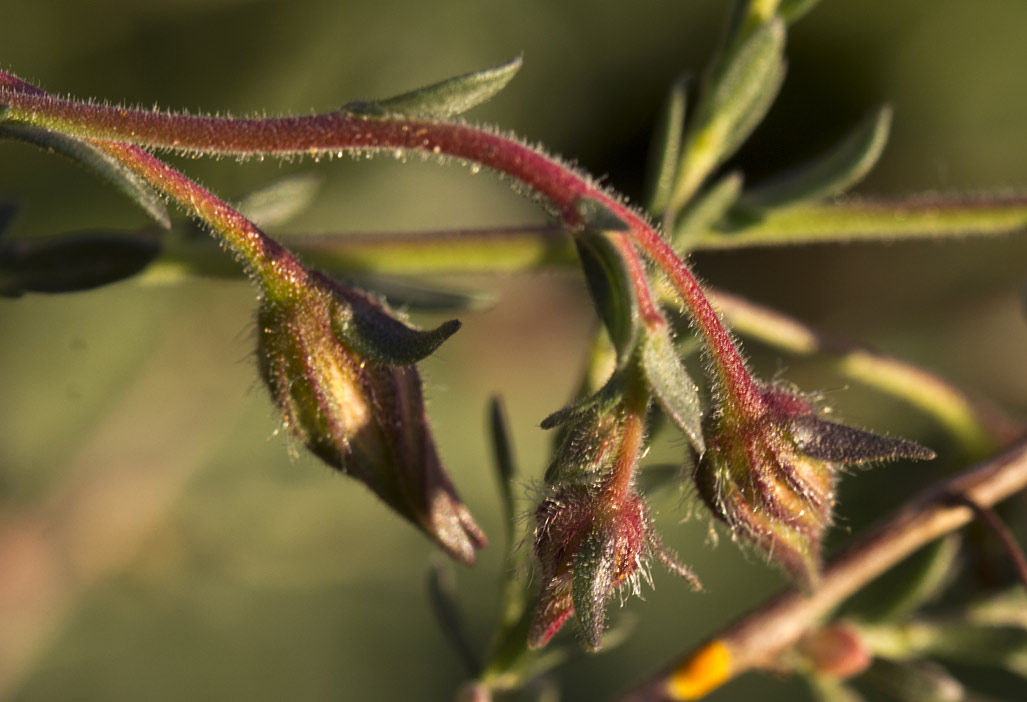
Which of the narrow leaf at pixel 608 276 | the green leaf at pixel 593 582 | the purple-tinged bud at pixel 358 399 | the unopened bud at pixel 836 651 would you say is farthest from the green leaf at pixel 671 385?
the unopened bud at pixel 836 651

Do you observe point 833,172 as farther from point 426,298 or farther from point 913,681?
point 913,681

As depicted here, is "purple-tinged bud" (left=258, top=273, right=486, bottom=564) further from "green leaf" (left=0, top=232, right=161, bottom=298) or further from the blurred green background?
the blurred green background

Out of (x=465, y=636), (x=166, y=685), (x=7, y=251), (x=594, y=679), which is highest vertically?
(x=7, y=251)

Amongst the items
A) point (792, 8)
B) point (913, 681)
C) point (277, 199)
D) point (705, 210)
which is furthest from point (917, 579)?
point (277, 199)

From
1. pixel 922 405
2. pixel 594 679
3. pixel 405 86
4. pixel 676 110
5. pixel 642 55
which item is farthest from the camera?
pixel 642 55

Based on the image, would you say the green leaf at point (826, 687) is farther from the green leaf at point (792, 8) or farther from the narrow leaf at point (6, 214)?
the narrow leaf at point (6, 214)

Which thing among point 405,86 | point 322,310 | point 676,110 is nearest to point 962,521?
point 676,110

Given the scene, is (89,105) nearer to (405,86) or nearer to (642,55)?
(405,86)
